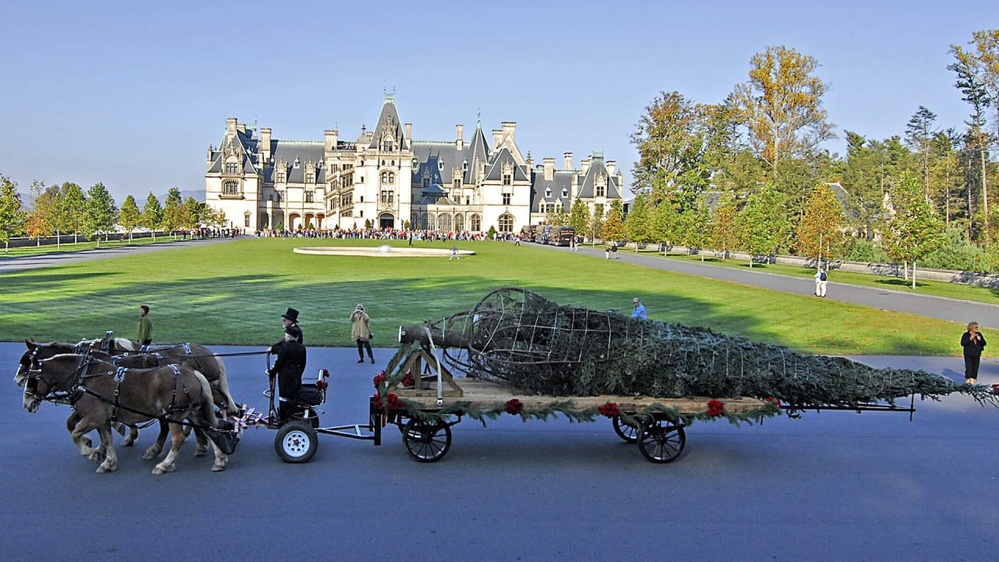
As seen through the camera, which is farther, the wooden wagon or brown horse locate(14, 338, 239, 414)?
brown horse locate(14, 338, 239, 414)

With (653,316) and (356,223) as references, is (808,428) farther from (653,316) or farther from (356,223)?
(356,223)

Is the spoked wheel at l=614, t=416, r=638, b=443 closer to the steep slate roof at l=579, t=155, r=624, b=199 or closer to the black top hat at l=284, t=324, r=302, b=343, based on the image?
the black top hat at l=284, t=324, r=302, b=343

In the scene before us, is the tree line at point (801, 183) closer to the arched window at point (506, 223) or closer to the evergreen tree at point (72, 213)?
the arched window at point (506, 223)

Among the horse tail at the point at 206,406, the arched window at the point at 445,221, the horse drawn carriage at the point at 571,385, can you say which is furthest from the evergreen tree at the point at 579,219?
the horse tail at the point at 206,406

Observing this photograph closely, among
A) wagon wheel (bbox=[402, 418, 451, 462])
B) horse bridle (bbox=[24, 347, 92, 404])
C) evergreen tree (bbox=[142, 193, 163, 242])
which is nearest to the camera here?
horse bridle (bbox=[24, 347, 92, 404])

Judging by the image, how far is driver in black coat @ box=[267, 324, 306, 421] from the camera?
9883mm

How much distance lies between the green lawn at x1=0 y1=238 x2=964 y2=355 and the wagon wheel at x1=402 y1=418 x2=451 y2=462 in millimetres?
9892

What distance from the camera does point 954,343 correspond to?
2167 cm

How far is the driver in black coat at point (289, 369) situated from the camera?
32.4 feet

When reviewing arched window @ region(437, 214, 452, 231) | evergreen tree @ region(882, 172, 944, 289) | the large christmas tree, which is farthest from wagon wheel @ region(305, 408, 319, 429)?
arched window @ region(437, 214, 452, 231)

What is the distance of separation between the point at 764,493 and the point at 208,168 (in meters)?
141

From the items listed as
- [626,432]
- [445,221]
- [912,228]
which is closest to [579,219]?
[445,221]

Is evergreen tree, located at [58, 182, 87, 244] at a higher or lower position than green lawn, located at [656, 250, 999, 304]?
higher

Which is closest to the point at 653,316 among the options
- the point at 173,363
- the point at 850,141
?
the point at 173,363
